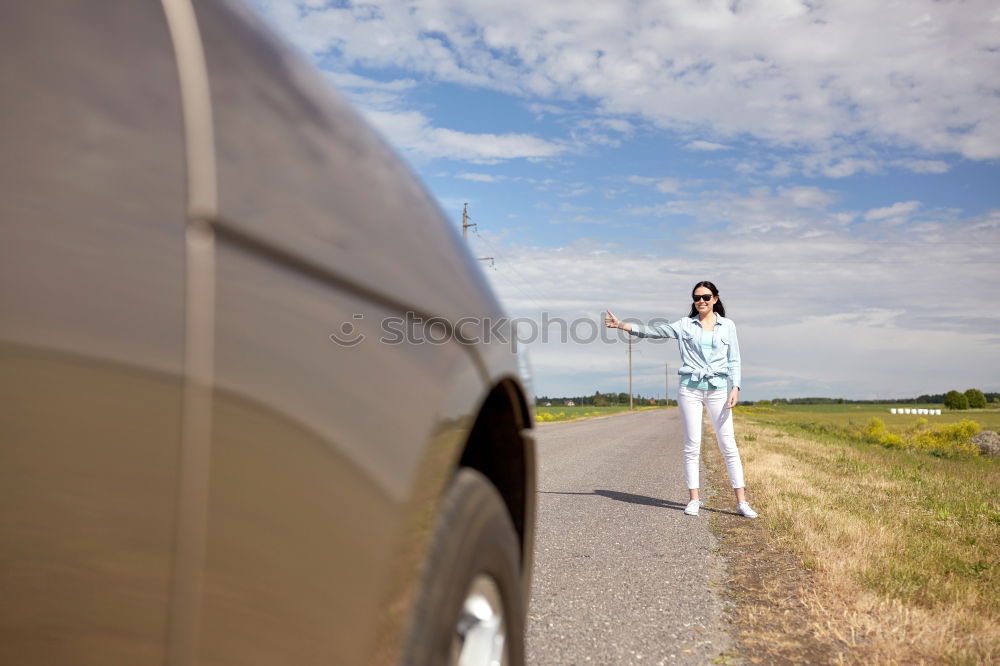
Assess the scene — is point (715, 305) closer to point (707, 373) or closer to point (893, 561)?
point (707, 373)

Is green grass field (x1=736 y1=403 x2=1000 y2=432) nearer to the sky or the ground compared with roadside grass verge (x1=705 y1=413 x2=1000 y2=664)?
nearer to the ground

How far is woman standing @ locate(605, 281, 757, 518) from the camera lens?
6.54 metres

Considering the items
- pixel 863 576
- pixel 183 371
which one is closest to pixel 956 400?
pixel 863 576

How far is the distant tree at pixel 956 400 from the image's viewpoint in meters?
115

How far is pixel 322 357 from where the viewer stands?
1.10 meters

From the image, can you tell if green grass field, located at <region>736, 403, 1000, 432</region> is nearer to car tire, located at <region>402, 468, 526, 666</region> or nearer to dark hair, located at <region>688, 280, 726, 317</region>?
dark hair, located at <region>688, 280, 726, 317</region>

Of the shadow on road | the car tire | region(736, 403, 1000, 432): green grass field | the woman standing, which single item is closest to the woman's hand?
the woman standing

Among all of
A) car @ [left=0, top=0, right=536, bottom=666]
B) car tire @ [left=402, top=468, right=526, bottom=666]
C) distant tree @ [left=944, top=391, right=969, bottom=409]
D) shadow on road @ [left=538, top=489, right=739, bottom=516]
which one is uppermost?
car @ [left=0, top=0, right=536, bottom=666]

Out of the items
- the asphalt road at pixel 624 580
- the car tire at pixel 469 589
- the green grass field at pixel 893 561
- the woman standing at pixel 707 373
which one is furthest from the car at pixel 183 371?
the woman standing at pixel 707 373

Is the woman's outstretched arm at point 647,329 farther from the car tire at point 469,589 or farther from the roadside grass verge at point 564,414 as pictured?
the car tire at point 469,589

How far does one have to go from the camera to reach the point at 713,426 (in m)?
6.47

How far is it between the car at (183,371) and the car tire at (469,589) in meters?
0.04

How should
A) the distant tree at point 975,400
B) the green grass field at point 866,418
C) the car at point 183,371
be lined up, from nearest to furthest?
the car at point 183,371 < the green grass field at point 866,418 < the distant tree at point 975,400

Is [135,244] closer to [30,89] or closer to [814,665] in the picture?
[30,89]
